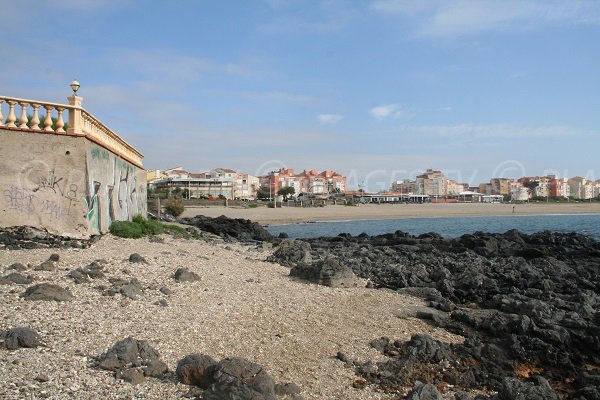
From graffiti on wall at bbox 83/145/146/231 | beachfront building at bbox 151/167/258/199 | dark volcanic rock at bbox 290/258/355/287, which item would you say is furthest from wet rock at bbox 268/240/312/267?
beachfront building at bbox 151/167/258/199

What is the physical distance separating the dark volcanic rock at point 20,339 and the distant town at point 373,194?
10151 centimetres

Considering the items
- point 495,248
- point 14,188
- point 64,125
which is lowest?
point 495,248

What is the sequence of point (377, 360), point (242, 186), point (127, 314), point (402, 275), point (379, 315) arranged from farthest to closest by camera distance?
point (242, 186)
point (402, 275)
point (379, 315)
point (127, 314)
point (377, 360)

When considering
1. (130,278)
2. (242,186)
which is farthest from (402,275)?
(242,186)

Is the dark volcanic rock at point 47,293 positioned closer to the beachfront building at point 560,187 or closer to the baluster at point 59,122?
the baluster at point 59,122

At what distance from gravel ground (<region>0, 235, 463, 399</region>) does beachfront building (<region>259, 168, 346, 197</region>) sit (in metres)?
136

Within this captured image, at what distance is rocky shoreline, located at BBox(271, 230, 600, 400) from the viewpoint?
6121 millimetres

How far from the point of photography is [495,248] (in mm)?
20531

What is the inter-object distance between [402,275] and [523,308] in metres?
3.59

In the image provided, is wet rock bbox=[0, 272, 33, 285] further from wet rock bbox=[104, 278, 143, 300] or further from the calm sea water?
the calm sea water

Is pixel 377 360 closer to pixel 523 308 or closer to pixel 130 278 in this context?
pixel 523 308

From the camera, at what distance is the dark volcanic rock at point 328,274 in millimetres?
10898

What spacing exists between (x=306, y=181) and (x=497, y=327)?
508 feet

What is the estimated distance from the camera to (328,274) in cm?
1098
